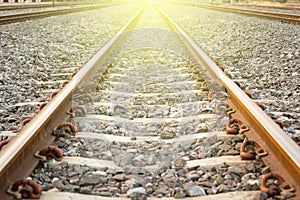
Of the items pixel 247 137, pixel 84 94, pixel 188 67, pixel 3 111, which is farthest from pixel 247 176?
pixel 188 67

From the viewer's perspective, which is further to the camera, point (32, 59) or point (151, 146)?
point (32, 59)

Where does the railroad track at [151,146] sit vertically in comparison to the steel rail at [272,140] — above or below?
below

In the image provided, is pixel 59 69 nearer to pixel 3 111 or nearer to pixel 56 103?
pixel 3 111

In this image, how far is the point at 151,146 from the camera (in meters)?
3.34

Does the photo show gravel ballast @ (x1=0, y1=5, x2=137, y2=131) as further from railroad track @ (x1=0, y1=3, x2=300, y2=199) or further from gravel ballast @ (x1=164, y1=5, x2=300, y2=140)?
gravel ballast @ (x1=164, y1=5, x2=300, y2=140)

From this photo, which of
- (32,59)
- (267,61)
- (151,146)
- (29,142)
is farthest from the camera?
(32,59)

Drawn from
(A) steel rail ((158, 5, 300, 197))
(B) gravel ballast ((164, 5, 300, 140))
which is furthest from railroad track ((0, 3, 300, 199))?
(B) gravel ballast ((164, 5, 300, 140))

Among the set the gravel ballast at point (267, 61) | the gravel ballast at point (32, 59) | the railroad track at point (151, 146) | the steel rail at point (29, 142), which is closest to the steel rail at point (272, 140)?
the railroad track at point (151, 146)

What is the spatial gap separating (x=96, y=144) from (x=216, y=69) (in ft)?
9.55

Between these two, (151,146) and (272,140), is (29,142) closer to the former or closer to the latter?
(151,146)

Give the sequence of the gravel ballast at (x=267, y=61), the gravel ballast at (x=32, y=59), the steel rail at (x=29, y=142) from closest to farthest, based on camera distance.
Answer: the steel rail at (x=29, y=142), the gravel ballast at (x=267, y=61), the gravel ballast at (x=32, y=59)

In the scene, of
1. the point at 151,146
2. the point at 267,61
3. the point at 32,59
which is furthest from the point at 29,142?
the point at 267,61

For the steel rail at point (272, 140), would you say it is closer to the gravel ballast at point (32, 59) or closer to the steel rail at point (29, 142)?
the steel rail at point (29, 142)

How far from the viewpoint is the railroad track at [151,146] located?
2494 millimetres
